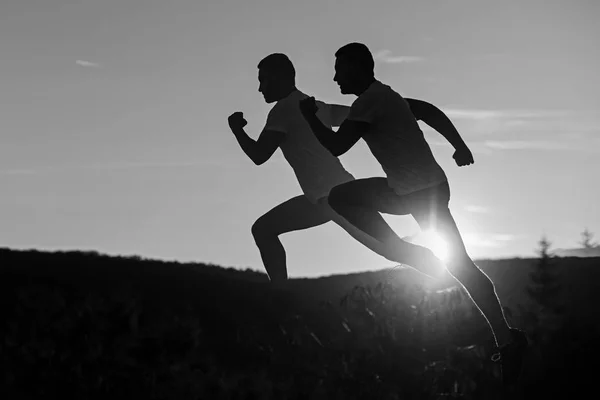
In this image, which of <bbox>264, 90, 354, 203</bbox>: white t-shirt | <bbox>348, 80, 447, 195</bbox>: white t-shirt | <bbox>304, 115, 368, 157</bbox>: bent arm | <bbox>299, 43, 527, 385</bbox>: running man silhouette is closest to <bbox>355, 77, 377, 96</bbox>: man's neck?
<bbox>299, 43, 527, 385</bbox>: running man silhouette

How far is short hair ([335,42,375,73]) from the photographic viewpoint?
6418 mm

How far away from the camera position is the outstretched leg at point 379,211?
651 centimetres

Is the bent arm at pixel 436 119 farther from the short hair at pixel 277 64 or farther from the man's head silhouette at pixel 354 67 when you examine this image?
the short hair at pixel 277 64

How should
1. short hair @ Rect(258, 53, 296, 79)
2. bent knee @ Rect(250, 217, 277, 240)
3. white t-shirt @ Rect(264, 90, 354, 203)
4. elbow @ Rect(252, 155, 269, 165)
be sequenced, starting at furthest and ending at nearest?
bent knee @ Rect(250, 217, 277, 240) → short hair @ Rect(258, 53, 296, 79) → white t-shirt @ Rect(264, 90, 354, 203) → elbow @ Rect(252, 155, 269, 165)

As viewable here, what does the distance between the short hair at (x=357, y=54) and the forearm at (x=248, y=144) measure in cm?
180

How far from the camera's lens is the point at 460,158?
6586 mm

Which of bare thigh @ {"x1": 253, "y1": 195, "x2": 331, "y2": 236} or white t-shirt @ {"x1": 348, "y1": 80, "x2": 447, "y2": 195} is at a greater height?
white t-shirt @ {"x1": 348, "y1": 80, "x2": 447, "y2": 195}

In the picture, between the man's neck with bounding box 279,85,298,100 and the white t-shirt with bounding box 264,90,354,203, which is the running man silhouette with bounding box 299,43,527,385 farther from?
the man's neck with bounding box 279,85,298,100

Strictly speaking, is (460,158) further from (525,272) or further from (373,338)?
(525,272)

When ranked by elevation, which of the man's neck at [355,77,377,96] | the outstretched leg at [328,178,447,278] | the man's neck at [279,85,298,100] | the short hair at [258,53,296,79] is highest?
the short hair at [258,53,296,79]

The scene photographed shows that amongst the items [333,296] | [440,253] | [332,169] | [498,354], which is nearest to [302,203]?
[332,169]

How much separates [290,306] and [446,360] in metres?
1.66

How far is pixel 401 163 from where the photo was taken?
20.7 ft

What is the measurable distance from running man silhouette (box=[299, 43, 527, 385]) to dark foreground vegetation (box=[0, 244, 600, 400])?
91 cm
